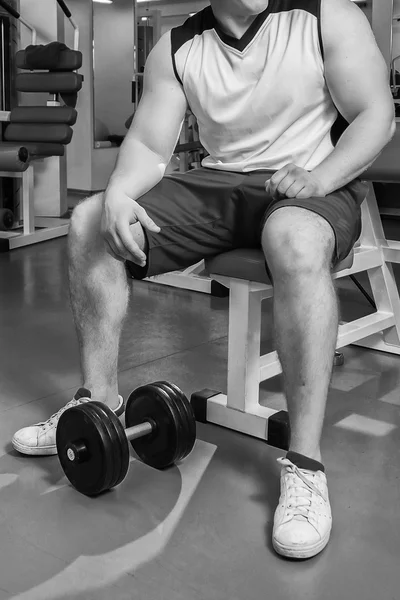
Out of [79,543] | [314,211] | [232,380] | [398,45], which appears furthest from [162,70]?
[398,45]

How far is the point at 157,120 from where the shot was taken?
1633 millimetres

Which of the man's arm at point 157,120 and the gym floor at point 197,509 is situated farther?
the man's arm at point 157,120

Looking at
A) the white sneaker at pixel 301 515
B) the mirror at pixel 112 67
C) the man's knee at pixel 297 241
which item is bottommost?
the white sneaker at pixel 301 515

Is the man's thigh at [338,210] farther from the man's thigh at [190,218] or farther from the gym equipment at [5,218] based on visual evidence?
the gym equipment at [5,218]

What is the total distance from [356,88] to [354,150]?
0.44 ft

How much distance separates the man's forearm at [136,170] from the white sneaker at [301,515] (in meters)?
0.64

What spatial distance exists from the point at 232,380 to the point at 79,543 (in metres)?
0.57

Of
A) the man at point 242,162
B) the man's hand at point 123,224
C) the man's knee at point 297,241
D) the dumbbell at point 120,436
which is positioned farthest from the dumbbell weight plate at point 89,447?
the man's knee at point 297,241

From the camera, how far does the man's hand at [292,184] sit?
135 cm

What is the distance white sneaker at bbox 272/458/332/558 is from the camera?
46.7 inches

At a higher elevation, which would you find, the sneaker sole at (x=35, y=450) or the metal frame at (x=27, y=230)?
the metal frame at (x=27, y=230)

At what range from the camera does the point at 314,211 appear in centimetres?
134

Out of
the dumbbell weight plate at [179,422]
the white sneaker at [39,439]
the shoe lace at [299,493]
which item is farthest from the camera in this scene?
the white sneaker at [39,439]

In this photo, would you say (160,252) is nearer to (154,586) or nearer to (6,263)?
(154,586)
